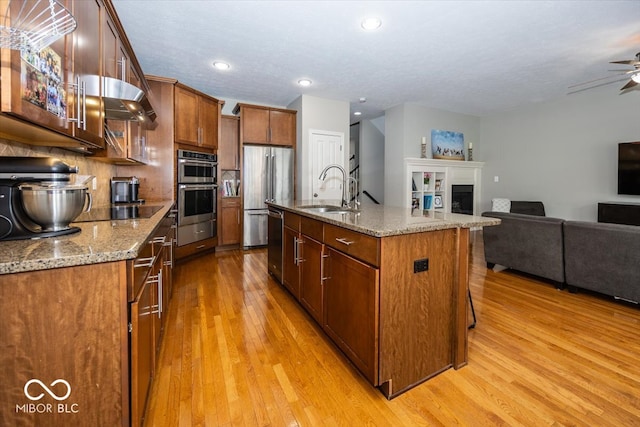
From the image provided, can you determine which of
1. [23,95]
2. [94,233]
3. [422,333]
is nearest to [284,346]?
[422,333]

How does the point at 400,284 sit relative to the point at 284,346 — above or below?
above

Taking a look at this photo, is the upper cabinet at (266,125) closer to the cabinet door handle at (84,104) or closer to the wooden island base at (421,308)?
the cabinet door handle at (84,104)

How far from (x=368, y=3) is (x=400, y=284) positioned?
2421mm

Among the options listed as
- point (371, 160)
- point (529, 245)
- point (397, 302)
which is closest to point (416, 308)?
point (397, 302)

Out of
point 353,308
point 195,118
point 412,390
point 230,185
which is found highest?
point 195,118

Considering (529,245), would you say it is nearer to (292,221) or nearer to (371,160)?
(292,221)

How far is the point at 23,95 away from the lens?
1.01 meters

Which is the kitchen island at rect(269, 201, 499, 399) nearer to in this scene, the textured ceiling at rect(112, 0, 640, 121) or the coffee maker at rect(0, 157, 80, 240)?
the coffee maker at rect(0, 157, 80, 240)

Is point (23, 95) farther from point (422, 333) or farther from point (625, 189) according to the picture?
point (625, 189)

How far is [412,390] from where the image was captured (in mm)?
1590

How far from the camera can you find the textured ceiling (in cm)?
261

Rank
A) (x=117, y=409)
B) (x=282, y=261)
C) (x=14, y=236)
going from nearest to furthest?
(x=117, y=409)
(x=14, y=236)
(x=282, y=261)

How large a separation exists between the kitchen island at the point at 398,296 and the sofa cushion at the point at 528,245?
1.89 meters
